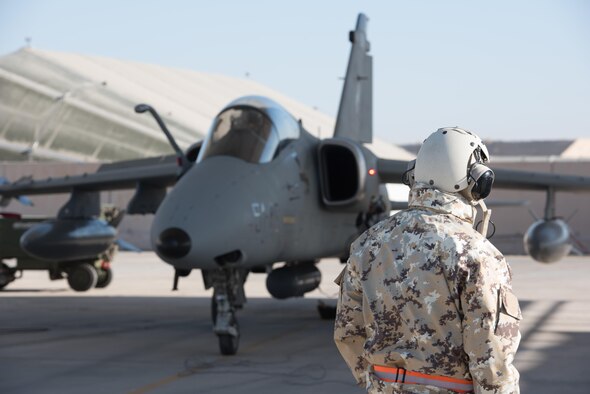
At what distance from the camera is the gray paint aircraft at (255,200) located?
371 inches

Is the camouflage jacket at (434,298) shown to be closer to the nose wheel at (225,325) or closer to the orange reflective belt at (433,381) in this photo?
the orange reflective belt at (433,381)

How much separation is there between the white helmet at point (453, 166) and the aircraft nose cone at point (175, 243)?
19.3 ft

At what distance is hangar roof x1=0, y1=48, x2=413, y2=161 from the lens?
201 feet

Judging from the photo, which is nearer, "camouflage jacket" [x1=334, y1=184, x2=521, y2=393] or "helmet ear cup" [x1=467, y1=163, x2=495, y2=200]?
"camouflage jacket" [x1=334, y1=184, x2=521, y2=393]

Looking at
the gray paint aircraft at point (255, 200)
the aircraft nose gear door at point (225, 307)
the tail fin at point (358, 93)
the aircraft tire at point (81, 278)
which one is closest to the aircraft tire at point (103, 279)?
the aircraft tire at point (81, 278)

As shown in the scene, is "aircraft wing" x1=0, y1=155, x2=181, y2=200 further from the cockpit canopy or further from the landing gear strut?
the landing gear strut

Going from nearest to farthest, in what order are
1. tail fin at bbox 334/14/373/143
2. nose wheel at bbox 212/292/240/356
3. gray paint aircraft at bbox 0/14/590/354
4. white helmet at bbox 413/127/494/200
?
white helmet at bbox 413/127/494/200, gray paint aircraft at bbox 0/14/590/354, nose wheel at bbox 212/292/240/356, tail fin at bbox 334/14/373/143

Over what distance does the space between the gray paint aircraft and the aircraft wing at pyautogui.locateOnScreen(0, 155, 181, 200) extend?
0.08 ft

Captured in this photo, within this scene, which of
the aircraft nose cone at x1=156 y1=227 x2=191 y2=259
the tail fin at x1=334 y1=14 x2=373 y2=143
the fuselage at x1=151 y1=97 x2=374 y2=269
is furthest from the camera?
the tail fin at x1=334 y1=14 x2=373 y2=143

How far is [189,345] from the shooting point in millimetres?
10828

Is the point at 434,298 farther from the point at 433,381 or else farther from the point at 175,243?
the point at 175,243

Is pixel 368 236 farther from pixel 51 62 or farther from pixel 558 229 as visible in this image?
pixel 51 62

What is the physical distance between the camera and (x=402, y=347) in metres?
3.25

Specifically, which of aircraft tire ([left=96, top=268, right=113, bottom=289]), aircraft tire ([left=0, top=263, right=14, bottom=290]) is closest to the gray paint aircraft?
aircraft tire ([left=0, top=263, right=14, bottom=290])
